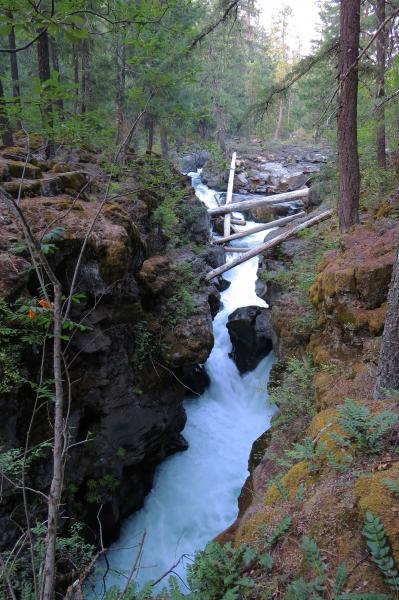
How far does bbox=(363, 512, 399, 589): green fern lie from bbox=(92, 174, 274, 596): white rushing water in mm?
4793

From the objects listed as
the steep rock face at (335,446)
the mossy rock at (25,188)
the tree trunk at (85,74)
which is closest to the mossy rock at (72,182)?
the mossy rock at (25,188)

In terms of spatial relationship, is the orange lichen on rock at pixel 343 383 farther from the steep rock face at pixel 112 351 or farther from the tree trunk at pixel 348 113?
the tree trunk at pixel 348 113

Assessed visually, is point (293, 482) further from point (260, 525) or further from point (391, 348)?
point (391, 348)

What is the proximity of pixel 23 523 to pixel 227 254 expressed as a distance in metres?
11.8

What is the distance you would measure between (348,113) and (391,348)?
534 cm

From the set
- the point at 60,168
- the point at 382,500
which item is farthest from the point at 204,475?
the point at 60,168

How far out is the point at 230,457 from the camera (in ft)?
29.5

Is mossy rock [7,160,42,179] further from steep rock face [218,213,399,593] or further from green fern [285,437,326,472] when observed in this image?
green fern [285,437,326,472]

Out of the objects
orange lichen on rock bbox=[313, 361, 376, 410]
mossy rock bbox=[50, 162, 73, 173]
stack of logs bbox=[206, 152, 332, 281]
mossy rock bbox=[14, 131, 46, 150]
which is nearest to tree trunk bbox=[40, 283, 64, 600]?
orange lichen on rock bbox=[313, 361, 376, 410]

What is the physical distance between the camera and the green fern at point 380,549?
2.11 metres

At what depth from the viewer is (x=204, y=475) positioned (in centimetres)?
859

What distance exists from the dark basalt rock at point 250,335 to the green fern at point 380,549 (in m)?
8.68

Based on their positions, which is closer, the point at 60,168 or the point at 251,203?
the point at 60,168

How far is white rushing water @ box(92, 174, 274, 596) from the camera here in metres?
7.16
